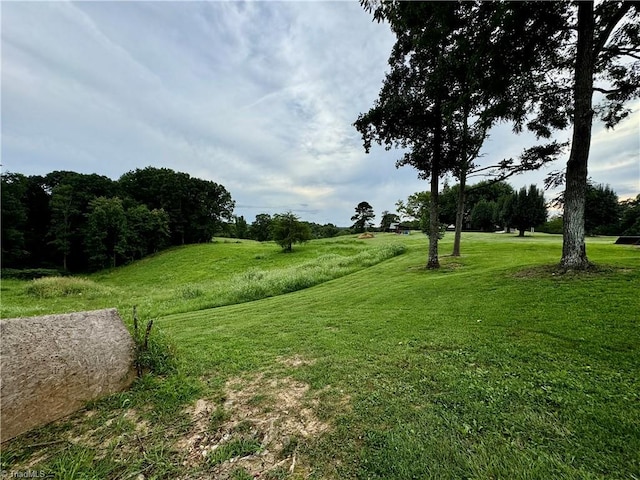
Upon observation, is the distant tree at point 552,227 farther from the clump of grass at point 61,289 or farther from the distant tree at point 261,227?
the clump of grass at point 61,289

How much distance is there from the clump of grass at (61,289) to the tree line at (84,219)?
577 inches

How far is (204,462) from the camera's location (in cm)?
211

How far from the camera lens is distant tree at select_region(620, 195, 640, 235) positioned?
35669mm

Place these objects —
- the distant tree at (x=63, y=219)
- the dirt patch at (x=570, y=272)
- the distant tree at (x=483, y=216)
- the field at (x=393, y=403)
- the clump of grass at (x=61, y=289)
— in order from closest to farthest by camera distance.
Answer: the field at (x=393, y=403) → the dirt patch at (x=570, y=272) → the clump of grass at (x=61, y=289) → the distant tree at (x=63, y=219) → the distant tree at (x=483, y=216)

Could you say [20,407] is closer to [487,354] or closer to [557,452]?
[557,452]

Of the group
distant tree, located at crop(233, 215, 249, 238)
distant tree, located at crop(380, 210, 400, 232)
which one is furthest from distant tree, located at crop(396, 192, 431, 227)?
distant tree, located at crop(233, 215, 249, 238)

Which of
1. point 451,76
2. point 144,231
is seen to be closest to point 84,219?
point 144,231

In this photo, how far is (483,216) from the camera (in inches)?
2062

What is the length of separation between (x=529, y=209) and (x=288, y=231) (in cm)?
3382

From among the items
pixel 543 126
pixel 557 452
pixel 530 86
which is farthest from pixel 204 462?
pixel 543 126

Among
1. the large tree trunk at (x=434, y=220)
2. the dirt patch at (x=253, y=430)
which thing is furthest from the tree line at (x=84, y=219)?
the dirt patch at (x=253, y=430)

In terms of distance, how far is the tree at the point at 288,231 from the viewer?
3391cm

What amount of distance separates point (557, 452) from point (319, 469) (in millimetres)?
1799

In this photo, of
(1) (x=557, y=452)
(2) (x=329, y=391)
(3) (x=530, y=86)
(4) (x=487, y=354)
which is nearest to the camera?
(1) (x=557, y=452)
